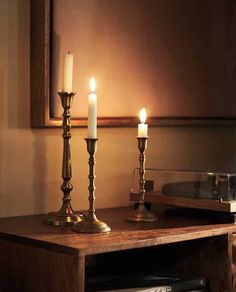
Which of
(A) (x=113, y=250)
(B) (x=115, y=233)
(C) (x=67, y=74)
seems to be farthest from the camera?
(C) (x=67, y=74)

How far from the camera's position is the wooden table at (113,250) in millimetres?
1082

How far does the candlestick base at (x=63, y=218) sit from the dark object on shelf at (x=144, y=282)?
0.36 feet

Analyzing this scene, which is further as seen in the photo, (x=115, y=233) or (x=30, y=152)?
(x=30, y=152)

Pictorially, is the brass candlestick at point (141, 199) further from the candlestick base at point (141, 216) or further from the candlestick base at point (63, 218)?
the candlestick base at point (63, 218)

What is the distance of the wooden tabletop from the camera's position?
3.59ft

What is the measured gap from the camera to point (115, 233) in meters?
1.20

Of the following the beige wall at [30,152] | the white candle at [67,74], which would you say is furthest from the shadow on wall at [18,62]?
the white candle at [67,74]

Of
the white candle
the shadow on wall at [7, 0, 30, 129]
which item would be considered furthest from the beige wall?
the white candle

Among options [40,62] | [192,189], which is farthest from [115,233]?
[40,62]

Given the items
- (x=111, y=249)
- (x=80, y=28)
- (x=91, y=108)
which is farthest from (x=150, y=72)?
(x=111, y=249)

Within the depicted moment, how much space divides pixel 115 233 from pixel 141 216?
158 millimetres

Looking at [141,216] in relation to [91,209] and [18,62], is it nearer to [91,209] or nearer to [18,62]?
[91,209]

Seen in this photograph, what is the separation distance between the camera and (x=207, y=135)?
1783 mm

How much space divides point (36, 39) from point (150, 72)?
1.07ft
